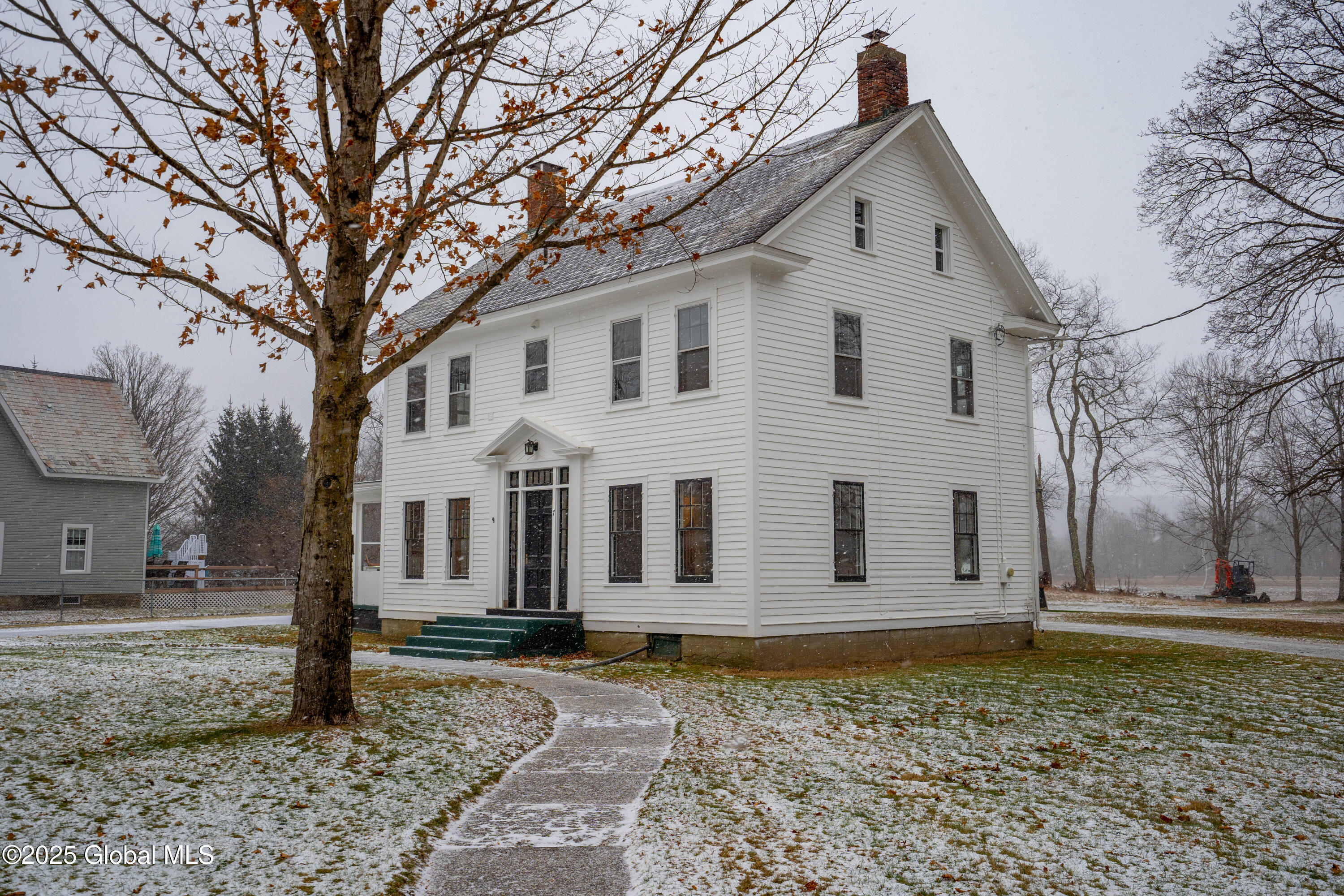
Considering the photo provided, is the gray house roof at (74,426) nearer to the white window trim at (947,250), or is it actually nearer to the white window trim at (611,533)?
the white window trim at (611,533)

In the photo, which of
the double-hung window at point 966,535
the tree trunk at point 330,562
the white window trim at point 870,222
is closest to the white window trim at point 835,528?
the double-hung window at point 966,535

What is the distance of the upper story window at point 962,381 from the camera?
1833cm

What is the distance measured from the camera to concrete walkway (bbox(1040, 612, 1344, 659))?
60.3ft

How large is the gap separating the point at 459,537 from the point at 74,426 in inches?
827

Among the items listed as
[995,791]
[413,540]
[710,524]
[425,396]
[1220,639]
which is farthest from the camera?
[1220,639]

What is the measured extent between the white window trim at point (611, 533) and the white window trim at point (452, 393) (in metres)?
3.83

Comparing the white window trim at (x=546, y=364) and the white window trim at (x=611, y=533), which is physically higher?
the white window trim at (x=546, y=364)

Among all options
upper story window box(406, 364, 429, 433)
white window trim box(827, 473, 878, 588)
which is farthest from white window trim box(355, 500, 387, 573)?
white window trim box(827, 473, 878, 588)

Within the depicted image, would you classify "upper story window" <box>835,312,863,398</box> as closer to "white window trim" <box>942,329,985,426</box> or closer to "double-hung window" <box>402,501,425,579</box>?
"white window trim" <box>942,329,985,426</box>

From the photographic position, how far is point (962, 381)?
18.5 metres

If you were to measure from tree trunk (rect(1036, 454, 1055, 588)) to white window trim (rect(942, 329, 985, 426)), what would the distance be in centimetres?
1939

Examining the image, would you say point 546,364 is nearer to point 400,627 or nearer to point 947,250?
point 400,627

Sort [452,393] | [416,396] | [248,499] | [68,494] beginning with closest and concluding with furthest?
[452,393] → [416,396] → [68,494] → [248,499]

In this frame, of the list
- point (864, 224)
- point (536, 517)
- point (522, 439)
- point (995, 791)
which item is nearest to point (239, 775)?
point (995, 791)
